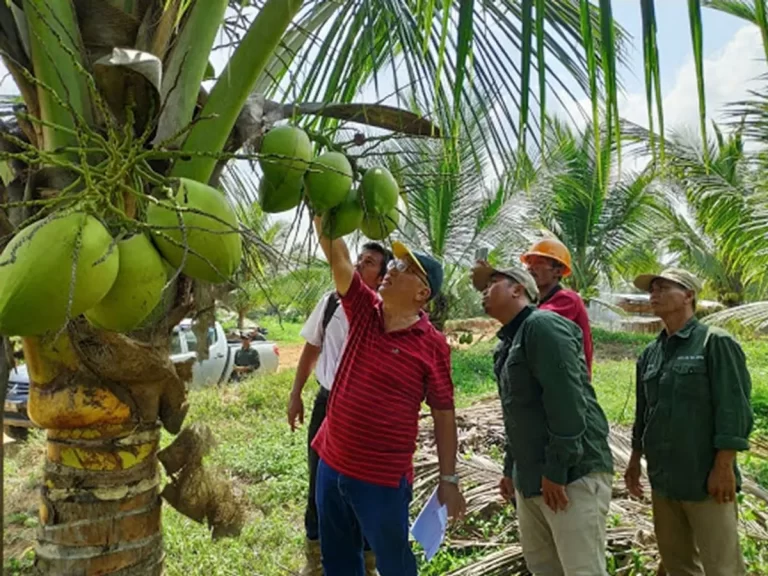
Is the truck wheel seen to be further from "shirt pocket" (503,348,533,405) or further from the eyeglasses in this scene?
"shirt pocket" (503,348,533,405)

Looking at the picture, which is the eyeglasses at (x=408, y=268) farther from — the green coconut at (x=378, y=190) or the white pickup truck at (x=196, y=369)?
the white pickup truck at (x=196, y=369)

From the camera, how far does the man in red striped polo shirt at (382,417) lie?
7.49 ft

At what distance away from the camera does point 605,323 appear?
23234 mm

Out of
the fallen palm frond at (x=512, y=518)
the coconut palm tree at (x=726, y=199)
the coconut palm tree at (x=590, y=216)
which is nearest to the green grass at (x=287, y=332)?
the coconut palm tree at (x=590, y=216)

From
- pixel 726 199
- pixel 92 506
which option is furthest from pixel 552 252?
pixel 726 199

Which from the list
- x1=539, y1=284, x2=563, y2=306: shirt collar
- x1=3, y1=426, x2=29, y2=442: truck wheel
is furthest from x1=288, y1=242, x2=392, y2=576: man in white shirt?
x1=3, y1=426, x2=29, y2=442: truck wheel

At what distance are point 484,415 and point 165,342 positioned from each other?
15.2 feet

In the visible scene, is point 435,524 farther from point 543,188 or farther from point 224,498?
point 543,188

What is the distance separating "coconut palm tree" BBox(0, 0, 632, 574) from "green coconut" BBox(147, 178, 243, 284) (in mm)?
10

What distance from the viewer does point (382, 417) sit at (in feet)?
7.55

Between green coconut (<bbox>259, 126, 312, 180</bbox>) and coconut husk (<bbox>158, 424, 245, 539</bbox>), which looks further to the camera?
coconut husk (<bbox>158, 424, 245, 539</bbox>)

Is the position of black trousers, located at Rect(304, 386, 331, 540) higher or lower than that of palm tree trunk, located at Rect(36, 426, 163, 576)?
lower

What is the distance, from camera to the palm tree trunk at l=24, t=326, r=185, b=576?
140 centimetres

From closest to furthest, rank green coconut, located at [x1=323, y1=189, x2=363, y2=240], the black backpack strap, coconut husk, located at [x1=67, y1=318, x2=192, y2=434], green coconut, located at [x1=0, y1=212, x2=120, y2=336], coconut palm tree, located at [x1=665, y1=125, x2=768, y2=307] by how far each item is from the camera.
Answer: green coconut, located at [x1=0, y1=212, x2=120, y2=336], green coconut, located at [x1=323, y1=189, x2=363, y2=240], coconut husk, located at [x1=67, y1=318, x2=192, y2=434], the black backpack strap, coconut palm tree, located at [x1=665, y1=125, x2=768, y2=307]
